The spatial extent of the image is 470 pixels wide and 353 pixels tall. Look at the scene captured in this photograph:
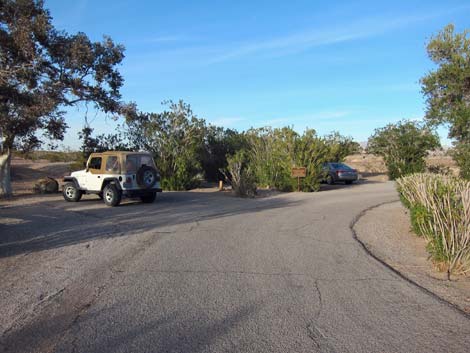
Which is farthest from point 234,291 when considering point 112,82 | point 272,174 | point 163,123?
point 163,123

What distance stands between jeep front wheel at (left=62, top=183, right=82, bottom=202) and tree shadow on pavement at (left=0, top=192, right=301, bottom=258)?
0.87 ft

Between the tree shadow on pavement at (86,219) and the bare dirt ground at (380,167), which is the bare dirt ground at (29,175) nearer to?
the tree shadow on pavement at (86,219)

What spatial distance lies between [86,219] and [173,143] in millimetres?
15007

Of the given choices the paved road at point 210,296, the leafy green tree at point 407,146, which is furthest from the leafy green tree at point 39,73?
the leafy green tree at point 407,146

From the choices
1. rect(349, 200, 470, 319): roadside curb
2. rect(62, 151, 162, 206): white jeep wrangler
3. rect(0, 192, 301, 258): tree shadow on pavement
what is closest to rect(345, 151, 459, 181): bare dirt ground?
rect(349, 200, 470, 319): roadside curb

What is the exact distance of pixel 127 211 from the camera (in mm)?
15438

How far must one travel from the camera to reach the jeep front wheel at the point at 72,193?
1858 centimetres

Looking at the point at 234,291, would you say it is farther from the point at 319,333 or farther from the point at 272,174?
the point at 272,174

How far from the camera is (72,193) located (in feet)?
61.2

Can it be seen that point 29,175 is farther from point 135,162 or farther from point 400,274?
point 400,274

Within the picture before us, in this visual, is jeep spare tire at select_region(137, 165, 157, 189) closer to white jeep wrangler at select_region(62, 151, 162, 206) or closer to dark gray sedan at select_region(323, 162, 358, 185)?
white jeep wrangler at select_region(62, 151, 162, 206)

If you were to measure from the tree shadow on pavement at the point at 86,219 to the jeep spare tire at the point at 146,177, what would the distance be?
33.5 inches

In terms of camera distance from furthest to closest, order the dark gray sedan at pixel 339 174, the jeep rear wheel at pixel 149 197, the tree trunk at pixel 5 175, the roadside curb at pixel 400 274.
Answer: the dark gray sedan at pixel 339 174 → the tree trunk at pixel 5 175 → the jeep rear wheel at pixel 149 197 → the roadside curb at pixel 400 274

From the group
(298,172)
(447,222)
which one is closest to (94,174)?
(298,172)
